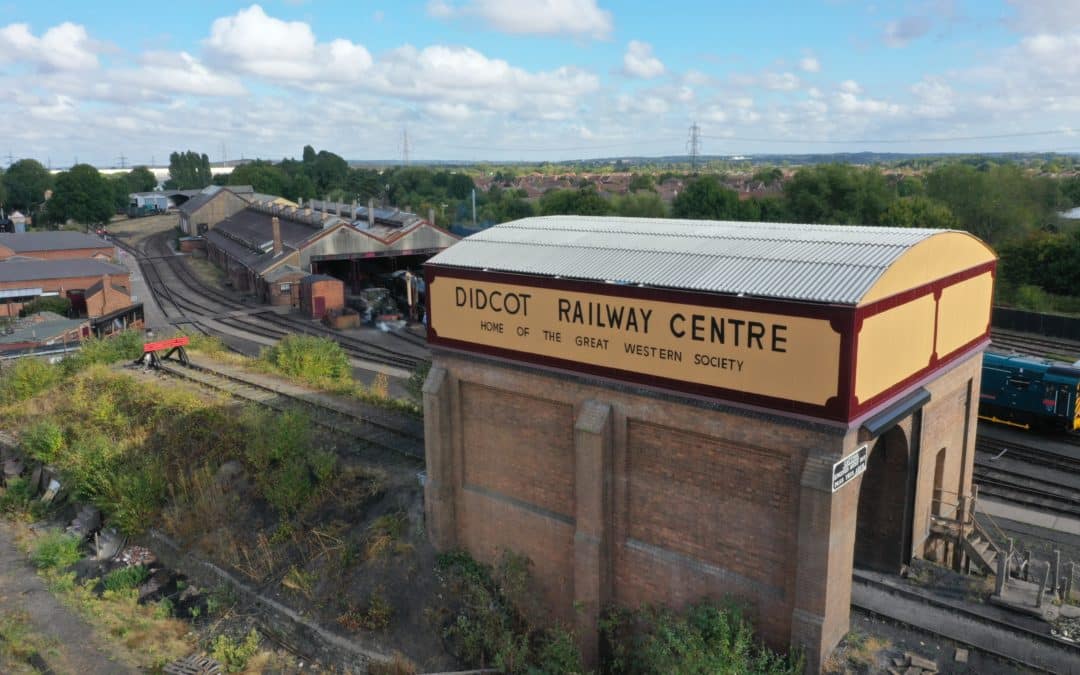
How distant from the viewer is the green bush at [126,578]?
21391 mm

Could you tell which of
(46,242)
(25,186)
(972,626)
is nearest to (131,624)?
(972,626)

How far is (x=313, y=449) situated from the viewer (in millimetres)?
22812

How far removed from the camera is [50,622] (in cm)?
Answer: 2006

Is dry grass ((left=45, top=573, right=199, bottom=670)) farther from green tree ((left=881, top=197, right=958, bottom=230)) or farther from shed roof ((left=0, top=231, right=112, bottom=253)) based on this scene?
shed roof ((left=0, top=231, right=112, bottom=253))

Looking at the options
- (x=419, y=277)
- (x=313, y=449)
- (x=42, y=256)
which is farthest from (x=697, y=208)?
(x=313, y=449)

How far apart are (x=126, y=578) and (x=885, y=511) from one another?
64.2 feet

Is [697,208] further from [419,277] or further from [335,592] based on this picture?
[335,592]

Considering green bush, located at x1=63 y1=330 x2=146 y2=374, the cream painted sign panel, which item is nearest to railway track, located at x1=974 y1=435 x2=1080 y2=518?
the cream painted sign panel

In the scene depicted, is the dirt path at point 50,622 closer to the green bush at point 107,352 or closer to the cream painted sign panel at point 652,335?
the green bush at point 107,352

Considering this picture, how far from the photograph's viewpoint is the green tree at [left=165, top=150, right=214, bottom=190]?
177m

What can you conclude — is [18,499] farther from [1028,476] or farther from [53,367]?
[1028,476]

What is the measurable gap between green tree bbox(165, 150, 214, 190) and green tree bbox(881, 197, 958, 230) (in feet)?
515

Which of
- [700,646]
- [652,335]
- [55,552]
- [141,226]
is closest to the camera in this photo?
[700,646]

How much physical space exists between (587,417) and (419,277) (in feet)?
134
